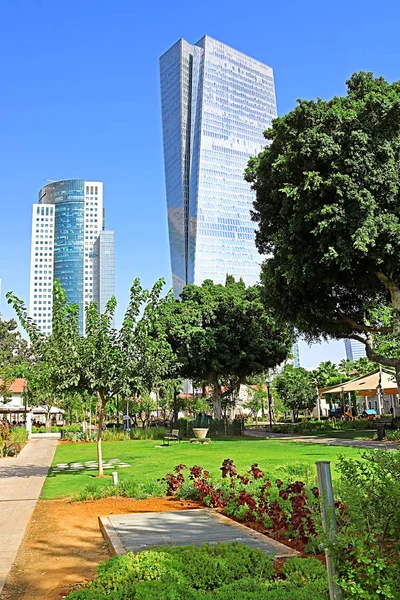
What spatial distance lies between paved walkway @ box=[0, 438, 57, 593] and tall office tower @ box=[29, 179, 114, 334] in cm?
16584

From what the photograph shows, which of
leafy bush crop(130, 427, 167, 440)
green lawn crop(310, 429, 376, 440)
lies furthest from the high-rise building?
green lawn crop(310, 429, 376, 440)

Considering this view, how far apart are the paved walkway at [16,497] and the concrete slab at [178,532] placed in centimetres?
123

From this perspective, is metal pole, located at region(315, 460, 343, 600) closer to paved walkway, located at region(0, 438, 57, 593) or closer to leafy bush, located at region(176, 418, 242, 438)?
paved walkway, located at region(0, 438, 57, 593)

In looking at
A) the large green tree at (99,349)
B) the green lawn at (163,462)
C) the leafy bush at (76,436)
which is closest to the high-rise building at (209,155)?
the leafy bush at (76,436)

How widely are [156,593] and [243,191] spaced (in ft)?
514

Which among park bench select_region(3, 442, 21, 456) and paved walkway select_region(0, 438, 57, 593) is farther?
park bench select_region(3, 442, 21, 456)

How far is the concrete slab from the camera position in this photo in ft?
21.8

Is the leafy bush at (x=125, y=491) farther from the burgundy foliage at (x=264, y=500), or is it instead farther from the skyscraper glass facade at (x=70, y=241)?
the skyscraper glass facade at (x=70, y=241)

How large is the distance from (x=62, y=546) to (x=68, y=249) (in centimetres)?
18779

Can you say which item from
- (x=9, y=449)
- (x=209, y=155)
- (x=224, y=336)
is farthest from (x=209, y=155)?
(x=9, y=449)

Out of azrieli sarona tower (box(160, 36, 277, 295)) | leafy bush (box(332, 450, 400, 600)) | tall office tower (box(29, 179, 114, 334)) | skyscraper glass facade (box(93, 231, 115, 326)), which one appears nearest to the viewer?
leafy bush (box(332, 450, 400, 600))

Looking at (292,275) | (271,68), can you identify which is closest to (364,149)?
(292,275)

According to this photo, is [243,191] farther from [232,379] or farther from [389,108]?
[389,108]

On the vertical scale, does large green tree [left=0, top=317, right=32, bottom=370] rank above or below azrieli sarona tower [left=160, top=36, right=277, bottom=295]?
below
